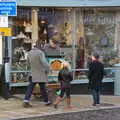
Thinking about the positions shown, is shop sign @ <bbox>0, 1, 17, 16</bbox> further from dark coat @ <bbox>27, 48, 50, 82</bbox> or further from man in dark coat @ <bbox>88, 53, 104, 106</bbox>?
man in dark coat @ <bbox>88, 53, 104, 106</bbox>

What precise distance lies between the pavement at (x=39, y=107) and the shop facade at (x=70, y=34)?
1308 millimetres

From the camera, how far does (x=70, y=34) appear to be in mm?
17062

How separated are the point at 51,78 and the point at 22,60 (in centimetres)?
→ 117

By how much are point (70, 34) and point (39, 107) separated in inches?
172

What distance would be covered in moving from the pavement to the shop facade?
131 cm

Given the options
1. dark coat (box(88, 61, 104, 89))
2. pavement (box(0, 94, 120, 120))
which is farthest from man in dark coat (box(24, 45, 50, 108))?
dark coat (box(88, 61, 104, 89))

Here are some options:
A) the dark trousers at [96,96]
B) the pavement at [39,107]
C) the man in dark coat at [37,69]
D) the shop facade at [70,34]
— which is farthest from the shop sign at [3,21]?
the dark trousers at [96,96]

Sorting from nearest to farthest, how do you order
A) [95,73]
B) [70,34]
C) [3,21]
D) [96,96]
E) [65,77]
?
[65,77]
[95,73]
[96,96]
[3,21]
[70,34]

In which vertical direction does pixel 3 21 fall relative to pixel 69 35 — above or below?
above

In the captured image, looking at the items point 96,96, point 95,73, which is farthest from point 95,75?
point 96,96

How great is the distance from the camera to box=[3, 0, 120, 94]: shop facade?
16203 millimetres

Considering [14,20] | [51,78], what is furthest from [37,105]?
[14,20]

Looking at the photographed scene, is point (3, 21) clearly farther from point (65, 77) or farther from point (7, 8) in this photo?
point (65, 77)

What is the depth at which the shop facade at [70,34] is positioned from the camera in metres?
16.2
